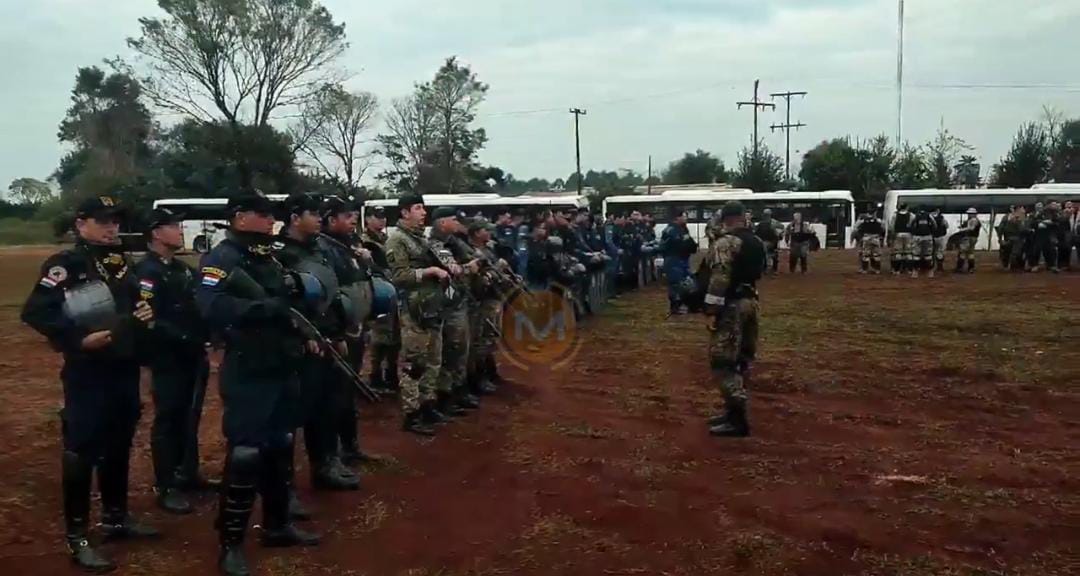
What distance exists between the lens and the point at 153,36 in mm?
38562

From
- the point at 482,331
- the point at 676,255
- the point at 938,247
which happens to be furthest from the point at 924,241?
the point at 482,331

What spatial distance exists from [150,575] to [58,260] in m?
1.58

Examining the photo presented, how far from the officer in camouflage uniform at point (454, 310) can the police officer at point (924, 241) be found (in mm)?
16090

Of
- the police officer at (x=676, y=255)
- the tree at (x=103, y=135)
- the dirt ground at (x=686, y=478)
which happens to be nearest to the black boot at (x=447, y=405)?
the dirt ground at (x=686, y=478)

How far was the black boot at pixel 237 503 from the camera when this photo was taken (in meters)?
4.65

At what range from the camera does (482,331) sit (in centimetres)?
915

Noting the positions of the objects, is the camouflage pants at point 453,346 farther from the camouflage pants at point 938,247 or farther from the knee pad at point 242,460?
the camouflage pants at point 938,247

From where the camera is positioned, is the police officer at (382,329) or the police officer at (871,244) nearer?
the police officer at (382,329)

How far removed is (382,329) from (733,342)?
10.2 ft

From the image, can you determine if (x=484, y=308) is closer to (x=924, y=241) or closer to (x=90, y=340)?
(x=90, y=340)

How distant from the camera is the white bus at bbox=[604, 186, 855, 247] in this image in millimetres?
38094

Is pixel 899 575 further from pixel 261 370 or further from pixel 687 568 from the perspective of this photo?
pixel 261 370

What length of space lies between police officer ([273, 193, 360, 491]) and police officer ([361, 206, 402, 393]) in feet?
5.18

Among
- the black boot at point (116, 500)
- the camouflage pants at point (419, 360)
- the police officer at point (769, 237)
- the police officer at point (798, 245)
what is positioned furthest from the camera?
the police officer at point (798, 245)
